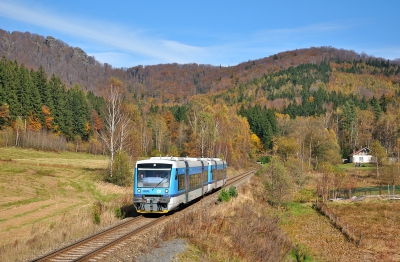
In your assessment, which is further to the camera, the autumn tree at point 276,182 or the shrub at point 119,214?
the autumn tree at point 276,182

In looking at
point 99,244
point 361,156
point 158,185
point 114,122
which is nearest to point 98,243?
point 99,244

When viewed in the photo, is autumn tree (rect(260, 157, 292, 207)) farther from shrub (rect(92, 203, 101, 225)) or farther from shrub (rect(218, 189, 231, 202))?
shrub (rect(92, 203, 101, 225))

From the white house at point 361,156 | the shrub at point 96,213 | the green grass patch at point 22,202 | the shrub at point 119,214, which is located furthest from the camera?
the white house at point 361,156

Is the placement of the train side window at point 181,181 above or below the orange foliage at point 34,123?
below

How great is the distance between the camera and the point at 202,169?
99.1ft

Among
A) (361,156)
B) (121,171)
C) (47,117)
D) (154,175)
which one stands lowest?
(361,156)

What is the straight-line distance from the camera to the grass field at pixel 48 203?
55.6 ft

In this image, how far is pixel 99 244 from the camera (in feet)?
47.3

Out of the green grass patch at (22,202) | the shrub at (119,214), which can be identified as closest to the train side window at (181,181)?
the shrub at (119,214)

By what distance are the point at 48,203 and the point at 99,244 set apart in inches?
746

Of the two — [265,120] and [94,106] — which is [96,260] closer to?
[94,106]

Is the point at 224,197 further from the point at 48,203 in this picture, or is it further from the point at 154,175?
the point at 48,203

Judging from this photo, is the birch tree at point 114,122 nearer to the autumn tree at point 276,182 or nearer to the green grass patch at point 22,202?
the green grass patch at point 22,202

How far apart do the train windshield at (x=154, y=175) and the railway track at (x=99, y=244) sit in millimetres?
2176
